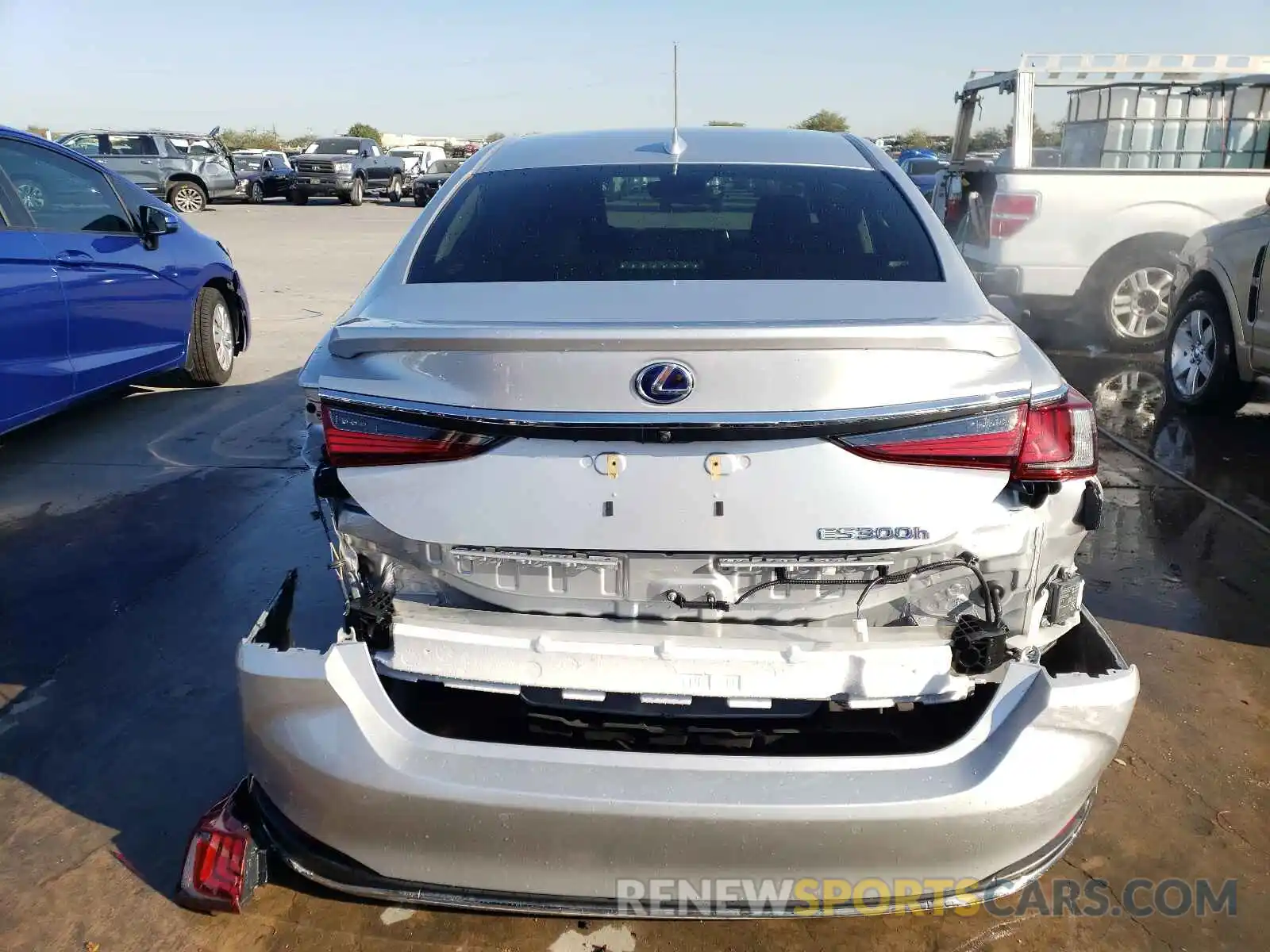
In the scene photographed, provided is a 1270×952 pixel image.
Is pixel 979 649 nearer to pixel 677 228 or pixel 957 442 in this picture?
pixel 957 442

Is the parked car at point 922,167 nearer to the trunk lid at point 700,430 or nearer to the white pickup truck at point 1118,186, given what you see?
the white pickup truck at point 1118,186

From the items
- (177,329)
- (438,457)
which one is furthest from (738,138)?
(177,329)

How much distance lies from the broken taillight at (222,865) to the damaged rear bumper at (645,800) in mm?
256

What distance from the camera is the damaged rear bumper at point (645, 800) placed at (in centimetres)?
195

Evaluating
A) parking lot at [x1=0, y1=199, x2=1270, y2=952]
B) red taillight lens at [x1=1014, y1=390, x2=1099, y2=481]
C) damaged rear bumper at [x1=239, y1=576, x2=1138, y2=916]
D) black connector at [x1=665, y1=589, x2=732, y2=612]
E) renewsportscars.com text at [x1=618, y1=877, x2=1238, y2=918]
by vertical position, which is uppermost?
red taillight lens at [x1=1014, y1=390, x2=1099, y2=481]

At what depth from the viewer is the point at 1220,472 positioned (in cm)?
573

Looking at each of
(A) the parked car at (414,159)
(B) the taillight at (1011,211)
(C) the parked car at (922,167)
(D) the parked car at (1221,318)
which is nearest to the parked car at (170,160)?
(A) the parked car at (414,159)

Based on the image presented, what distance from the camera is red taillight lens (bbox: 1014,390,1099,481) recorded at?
6.97 feet

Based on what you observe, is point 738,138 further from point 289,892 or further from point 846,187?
point 289,892

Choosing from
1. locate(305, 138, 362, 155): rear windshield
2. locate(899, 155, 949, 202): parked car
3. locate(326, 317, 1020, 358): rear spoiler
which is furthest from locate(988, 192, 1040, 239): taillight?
locate(305, 138, 362, 155): rear windshield

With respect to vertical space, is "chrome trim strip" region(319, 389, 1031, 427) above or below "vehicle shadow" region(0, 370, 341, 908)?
above

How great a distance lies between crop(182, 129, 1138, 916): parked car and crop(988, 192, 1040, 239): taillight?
21.1 ft

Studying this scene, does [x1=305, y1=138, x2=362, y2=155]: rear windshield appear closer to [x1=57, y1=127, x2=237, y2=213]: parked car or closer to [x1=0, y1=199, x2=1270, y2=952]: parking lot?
[x1=57, y1=127, x2=237, y2=213]: parked car

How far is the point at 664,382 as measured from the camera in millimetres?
2051
